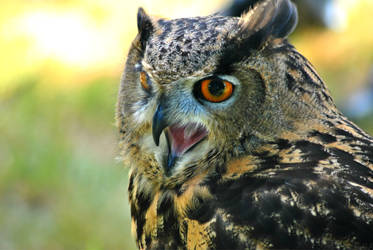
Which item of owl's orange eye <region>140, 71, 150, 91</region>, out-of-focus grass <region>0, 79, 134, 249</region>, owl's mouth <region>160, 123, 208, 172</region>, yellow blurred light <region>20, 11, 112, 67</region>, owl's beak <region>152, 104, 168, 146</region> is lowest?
out-of-focus grass <region>0, 79, 134, 249</region>

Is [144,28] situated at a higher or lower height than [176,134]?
higher

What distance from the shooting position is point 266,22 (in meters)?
2.05

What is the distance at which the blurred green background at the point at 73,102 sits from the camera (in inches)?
150

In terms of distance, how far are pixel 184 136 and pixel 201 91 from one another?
18 cm

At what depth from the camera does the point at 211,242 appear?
1.82 metres

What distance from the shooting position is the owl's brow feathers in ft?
6.31

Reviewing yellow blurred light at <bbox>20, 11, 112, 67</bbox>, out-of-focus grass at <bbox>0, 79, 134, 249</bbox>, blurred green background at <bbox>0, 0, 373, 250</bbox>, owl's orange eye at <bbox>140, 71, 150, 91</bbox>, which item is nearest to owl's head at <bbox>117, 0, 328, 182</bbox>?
owl's orange eye at <bbox>140, 71, 150, 91</bbox>

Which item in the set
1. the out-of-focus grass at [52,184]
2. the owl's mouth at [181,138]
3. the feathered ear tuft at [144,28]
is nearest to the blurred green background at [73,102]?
the out-of-focus grass at [52,184]

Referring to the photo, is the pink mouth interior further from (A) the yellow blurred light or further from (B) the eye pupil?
(A) the yellow blurred light

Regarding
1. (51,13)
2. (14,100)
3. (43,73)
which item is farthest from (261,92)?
(51,13)

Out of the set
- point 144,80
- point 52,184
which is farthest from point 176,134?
point 52,184

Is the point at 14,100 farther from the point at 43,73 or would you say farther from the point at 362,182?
the point at 362,182

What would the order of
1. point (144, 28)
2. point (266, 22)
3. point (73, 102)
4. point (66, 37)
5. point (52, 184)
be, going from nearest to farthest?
point (266, 22) < point (144, 28) < point (52, 184) < point (73, 102) < point (66, 37)

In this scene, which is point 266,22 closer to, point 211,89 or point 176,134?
point 211,89
